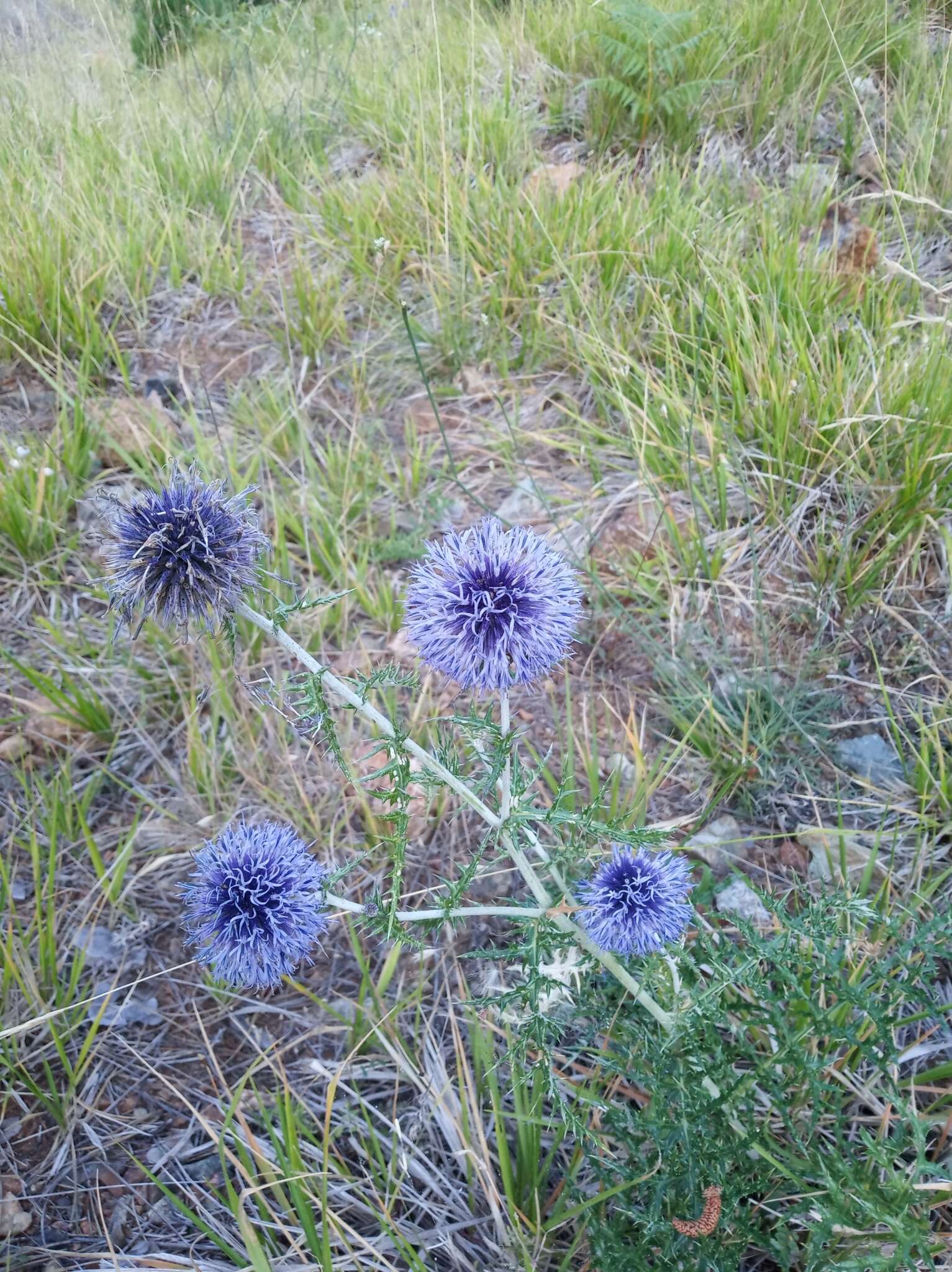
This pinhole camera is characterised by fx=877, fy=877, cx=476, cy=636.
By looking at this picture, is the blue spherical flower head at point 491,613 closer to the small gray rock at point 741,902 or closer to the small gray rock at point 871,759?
the small gray rock at point 741,902

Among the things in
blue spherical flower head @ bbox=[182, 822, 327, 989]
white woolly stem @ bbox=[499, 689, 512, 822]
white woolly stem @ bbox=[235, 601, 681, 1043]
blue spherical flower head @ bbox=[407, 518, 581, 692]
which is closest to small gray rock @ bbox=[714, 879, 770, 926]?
white woolly stem @ bbox=[235, 601, 681, 1043]

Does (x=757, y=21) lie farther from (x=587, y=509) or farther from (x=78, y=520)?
(x=78, y=520)

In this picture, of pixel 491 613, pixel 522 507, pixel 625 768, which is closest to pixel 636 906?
pixel 491 613

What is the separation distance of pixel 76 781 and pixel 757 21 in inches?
153

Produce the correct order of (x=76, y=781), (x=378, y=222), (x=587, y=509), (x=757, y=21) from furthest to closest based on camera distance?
1. (x=757, y=21)
2. (x=378, y=222)
3. (x=587, y=509)
4. (x=76, y=781)

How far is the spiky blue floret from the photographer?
4.50 feet

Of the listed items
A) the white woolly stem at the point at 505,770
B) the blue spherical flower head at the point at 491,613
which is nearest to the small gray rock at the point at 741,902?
the white woolly stem at the point at 505,770

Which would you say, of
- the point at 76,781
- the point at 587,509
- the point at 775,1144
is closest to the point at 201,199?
the point at 587,509

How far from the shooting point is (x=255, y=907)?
144cm

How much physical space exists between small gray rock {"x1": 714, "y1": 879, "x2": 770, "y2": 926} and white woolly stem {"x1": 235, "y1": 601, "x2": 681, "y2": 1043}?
0.47 meters

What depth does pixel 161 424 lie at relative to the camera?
2.90m

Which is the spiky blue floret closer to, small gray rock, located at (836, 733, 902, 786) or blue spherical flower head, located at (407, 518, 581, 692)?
blue spherical flower head, located at (407, 518, 581, 692)

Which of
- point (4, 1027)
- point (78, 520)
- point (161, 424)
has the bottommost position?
point (4, 1027)

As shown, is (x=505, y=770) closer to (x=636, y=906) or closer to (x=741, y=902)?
(x=636, y=906)
